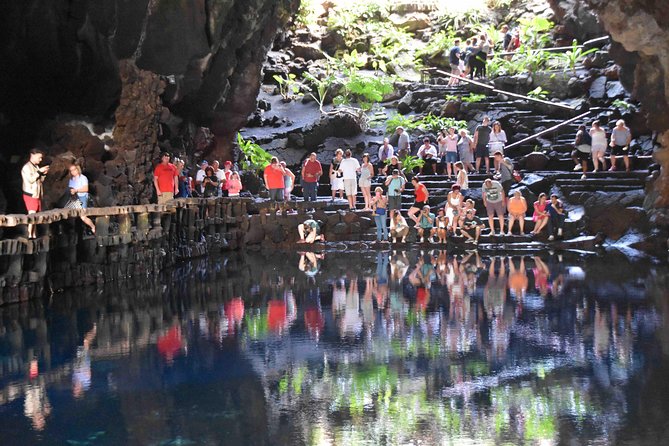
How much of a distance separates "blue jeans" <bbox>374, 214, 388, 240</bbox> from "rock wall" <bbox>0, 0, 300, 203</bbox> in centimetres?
629

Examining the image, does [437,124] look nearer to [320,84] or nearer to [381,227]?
[320,84]

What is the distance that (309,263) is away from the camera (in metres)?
16.9

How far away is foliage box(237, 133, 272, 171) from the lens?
2739 cm

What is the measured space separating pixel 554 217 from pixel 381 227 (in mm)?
4261

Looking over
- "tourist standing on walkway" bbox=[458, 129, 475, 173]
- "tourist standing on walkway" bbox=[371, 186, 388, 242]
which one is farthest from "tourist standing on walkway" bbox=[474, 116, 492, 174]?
"tourist standing on walkway" bbox=[371, 186, 388, 242]

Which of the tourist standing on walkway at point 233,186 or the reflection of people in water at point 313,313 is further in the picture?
the tourist standing on walkway at point 233,186

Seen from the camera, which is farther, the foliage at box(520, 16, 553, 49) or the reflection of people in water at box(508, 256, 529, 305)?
the foliage at box(520, 16, 553, 49)

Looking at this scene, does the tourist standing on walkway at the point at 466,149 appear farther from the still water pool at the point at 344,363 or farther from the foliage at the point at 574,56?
the still water pool at the point at 344,363

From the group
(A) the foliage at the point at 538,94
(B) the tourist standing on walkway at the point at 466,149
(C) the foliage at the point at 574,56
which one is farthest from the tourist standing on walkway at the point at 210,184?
(C) the foliage at the point at 574,56

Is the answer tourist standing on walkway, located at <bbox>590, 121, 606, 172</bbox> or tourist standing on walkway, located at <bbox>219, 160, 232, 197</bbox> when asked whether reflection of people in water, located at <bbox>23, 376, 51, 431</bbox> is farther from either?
tourist standing on walkway, located at <bbox>590, 121, 606, 172</bbox>

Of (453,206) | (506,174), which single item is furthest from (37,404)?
(506,174)

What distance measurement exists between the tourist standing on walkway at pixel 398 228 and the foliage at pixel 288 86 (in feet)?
48.3

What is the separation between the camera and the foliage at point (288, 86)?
3331 centimetres

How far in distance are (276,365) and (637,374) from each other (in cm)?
330
